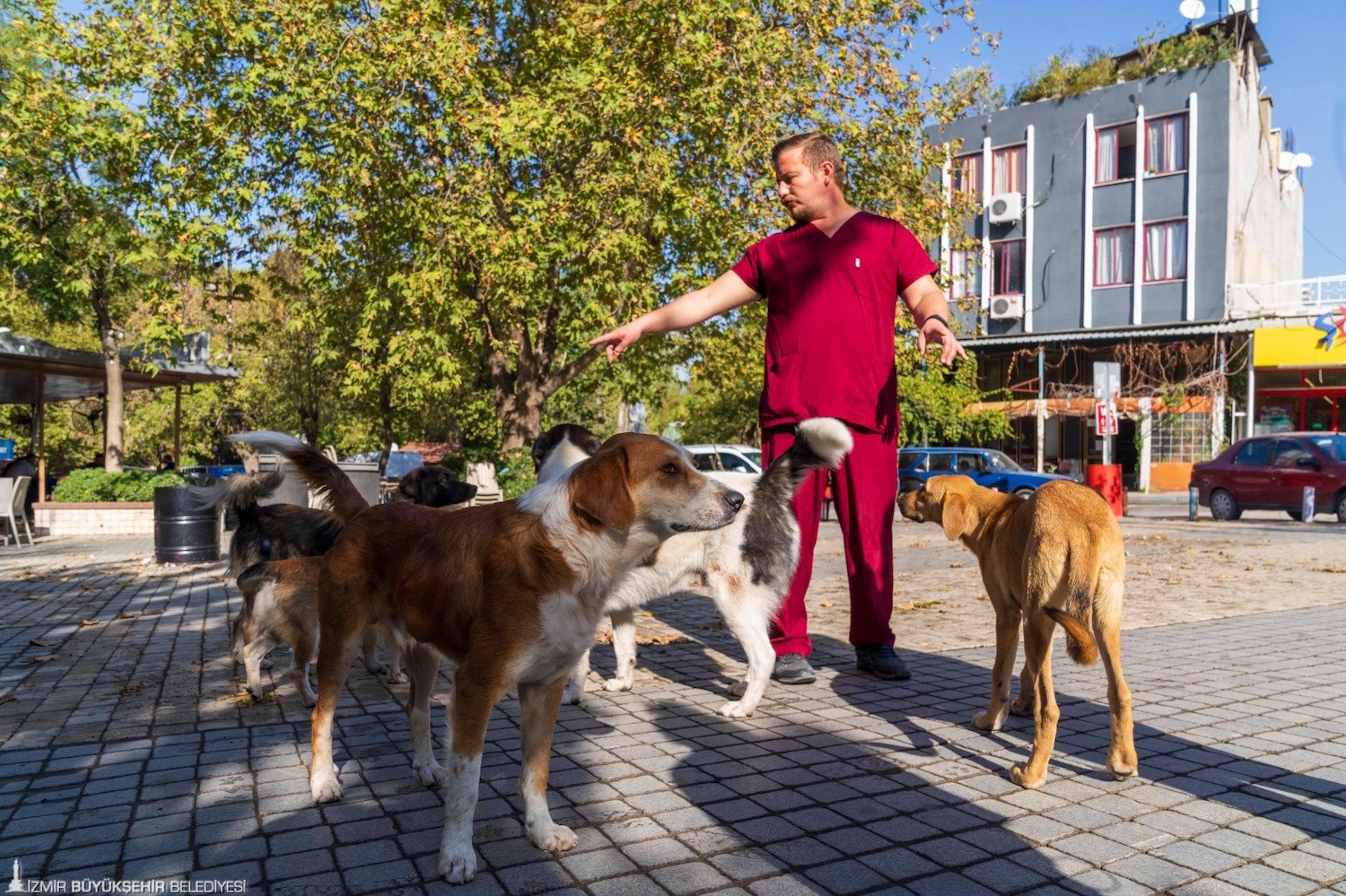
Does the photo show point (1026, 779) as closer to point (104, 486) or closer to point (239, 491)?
point (239, 491)

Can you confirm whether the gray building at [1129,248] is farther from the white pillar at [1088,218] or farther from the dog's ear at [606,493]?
the dog's ear at [606,493]

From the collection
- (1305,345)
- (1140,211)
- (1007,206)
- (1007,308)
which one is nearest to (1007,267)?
(1007,308)

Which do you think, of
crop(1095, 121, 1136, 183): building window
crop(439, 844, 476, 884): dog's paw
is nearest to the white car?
crop(439, 844, 476, 884): dog's paw

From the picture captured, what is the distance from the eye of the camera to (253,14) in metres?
14.7

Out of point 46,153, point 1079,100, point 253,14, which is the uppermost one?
point 1079,100

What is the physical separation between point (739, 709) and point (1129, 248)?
34394 mm

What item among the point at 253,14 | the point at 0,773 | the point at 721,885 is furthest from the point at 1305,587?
the point at 253,14

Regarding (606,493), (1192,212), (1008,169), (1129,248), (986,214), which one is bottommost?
(606,493)

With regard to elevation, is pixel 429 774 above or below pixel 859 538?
below

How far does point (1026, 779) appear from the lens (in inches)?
146

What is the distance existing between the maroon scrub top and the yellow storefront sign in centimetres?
3079

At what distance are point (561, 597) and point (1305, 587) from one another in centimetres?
937

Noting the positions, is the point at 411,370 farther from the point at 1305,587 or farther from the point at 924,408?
the point at 924,408

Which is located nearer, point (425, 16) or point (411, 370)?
point (425, 16)
